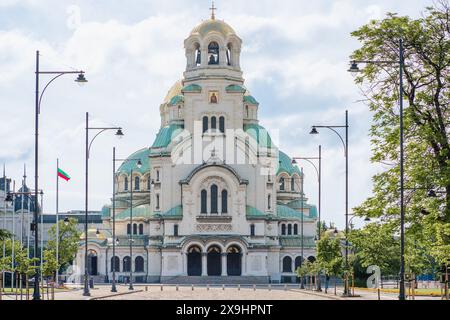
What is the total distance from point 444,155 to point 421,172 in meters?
1.26

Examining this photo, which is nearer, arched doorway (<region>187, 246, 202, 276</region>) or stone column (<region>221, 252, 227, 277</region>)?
stone column (<region>221, 252, 227, 277</region>)

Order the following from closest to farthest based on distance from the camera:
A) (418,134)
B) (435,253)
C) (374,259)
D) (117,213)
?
(435,253) → (418,134) → (374,259) → (117,213)

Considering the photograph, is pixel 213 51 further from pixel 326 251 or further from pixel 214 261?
pixel 326 251

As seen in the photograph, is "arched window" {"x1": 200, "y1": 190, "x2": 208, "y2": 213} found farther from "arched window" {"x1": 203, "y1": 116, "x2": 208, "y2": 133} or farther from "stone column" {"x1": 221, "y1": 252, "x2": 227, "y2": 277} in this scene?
"arched window" {"x1": 203, "y1": 116, "x2": 208, "y2": 133}

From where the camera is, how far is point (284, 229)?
124 m

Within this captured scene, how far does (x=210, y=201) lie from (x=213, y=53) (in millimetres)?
19087

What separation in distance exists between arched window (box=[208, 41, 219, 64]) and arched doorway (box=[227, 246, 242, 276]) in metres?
23.3

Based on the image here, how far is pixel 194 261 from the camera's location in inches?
4587

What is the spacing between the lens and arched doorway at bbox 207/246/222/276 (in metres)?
116

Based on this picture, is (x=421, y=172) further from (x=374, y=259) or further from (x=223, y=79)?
(x=223, y=79)

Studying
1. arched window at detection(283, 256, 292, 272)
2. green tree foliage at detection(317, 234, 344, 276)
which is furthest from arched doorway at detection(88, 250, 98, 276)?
green tree foliage at detection(317, 234, 344, 276)

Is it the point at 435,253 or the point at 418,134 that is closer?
the point at 435,253

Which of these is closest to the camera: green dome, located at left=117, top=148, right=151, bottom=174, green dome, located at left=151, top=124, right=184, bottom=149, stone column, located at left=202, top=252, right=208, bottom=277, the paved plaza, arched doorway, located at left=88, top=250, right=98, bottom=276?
the paved plaza

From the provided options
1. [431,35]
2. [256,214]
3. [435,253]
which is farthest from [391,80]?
[256,214]
